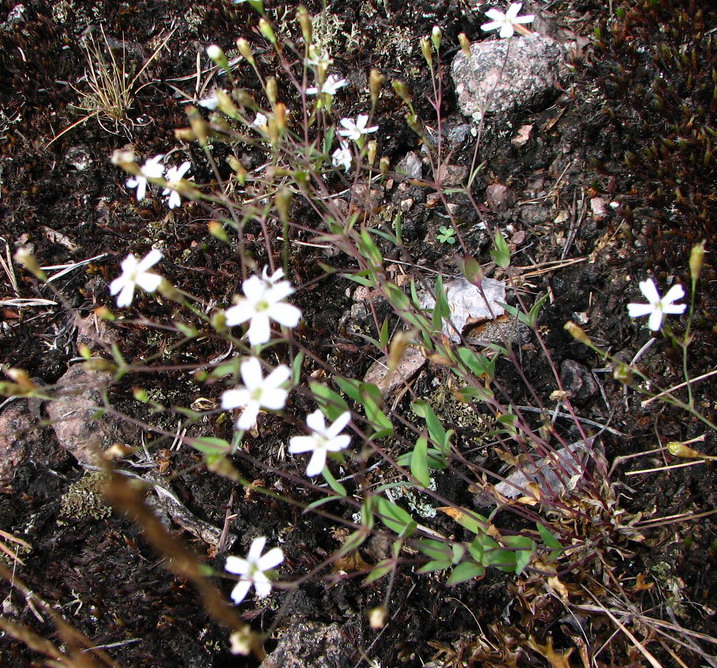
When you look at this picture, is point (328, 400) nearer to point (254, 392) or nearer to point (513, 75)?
point (254, 392)

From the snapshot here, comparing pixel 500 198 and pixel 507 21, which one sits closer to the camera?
pixel 507 21

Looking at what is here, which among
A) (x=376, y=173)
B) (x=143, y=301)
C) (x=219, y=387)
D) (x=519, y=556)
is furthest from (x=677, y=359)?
(x=143, y=301)

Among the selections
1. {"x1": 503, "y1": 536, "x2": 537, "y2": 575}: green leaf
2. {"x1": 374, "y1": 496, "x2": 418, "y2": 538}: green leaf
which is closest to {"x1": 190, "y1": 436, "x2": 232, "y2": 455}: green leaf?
{"x1": 374, "y1": 496, "x2": 418, "y2": 538}: green leaf

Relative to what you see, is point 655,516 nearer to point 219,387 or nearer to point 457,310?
point 457,310

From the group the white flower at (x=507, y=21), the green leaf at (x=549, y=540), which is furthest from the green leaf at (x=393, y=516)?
the white flower at (x=507, y=21)

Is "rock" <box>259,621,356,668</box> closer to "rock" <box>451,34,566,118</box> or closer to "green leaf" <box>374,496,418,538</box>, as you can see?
"green leaf" <box>374,496,418,538</box>

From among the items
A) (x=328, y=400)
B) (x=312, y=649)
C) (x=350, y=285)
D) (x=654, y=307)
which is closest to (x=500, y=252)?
(x=654, y=307)
